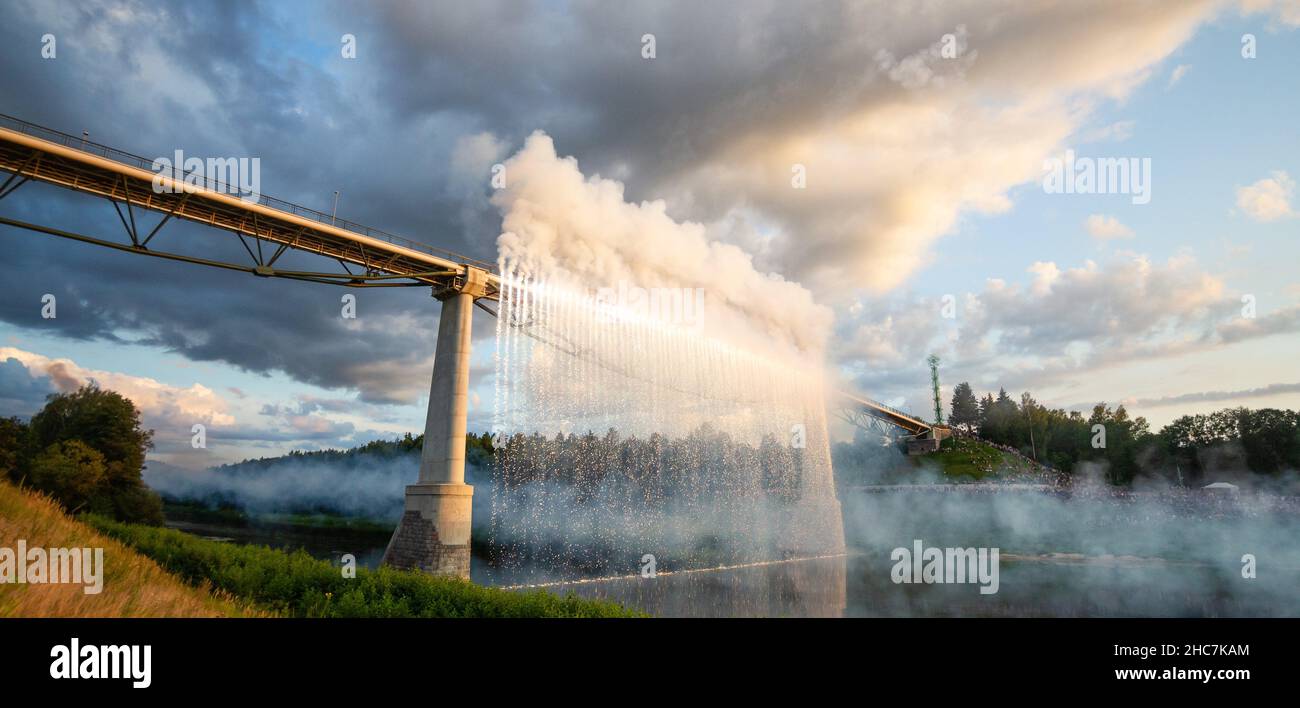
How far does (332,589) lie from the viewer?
1658 cm

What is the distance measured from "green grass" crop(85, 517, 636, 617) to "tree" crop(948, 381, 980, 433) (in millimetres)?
161284

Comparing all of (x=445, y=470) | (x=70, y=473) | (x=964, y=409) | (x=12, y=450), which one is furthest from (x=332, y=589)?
(x=964, y=409)

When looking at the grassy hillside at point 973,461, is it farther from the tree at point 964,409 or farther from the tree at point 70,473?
the tree at point 70,473

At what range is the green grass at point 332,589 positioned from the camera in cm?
1414

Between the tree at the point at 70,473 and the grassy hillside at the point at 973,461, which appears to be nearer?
the tree at the point at 70,473

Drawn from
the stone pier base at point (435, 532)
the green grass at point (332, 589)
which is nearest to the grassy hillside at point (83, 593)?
the green grass at point (332, 589)

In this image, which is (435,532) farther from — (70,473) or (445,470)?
(70,473)

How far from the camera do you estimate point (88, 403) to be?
54500mm

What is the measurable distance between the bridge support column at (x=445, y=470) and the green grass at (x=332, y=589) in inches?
367

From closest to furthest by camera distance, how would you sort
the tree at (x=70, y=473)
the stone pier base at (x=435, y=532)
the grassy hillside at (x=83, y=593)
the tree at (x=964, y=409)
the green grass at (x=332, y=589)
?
the grassy hillside at (x=83, y=593) → the green grass at (x=332, y=589) → the stone pier base at (x=435, y=532) → the tree at (x=70, y=473) → the tree at (x=964, y=409)

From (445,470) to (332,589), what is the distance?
1503cm

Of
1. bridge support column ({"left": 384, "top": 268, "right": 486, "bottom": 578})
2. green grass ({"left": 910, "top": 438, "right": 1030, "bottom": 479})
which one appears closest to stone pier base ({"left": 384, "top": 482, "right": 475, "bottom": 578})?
bridge support column ({"left": 384, "top": 268, "right": 486, "bottom": 578})
